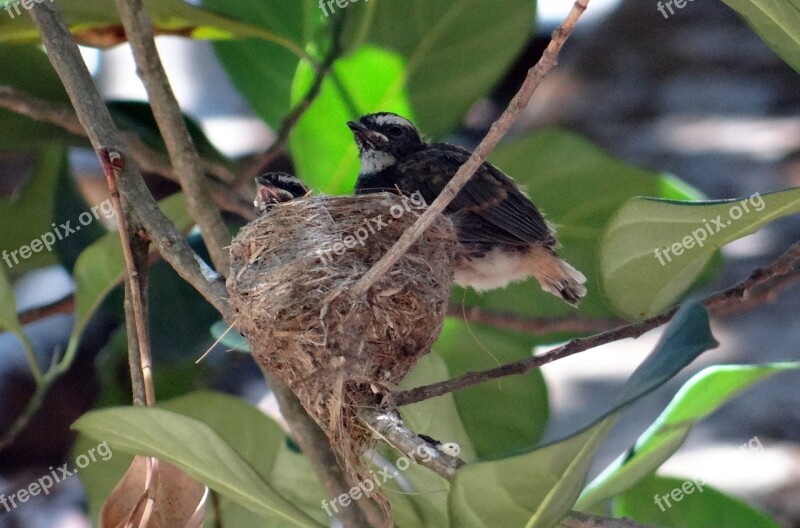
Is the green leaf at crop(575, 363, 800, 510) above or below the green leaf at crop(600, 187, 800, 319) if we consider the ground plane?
below

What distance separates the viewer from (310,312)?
4.87 ft

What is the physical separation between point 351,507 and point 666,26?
3182 millimetres

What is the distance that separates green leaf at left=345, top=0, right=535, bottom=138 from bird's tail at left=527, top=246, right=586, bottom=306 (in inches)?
15.5

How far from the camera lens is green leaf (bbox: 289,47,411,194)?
2107 mm

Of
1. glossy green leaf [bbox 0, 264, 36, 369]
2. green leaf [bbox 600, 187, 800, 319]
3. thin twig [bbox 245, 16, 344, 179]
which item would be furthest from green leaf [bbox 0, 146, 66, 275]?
green leaf [bbox 600, 187, 800, 319]

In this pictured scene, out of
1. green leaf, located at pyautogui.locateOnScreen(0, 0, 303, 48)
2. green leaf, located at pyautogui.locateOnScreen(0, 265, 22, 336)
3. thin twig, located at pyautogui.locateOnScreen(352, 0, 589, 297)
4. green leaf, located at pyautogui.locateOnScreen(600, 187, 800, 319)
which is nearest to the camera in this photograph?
thin twig, located at pyautogui.locateOnScreen(352, 0, 589, 297)

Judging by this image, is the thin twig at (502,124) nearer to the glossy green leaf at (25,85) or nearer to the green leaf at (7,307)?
the green leaf at (7,307)

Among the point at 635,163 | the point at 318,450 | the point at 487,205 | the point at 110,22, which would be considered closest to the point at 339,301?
the point at 318,450

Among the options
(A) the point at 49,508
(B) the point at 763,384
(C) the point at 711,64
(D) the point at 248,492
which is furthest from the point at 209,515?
(C) the point at 711,64

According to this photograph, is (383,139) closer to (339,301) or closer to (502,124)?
(339,301)

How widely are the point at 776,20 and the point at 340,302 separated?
756mm

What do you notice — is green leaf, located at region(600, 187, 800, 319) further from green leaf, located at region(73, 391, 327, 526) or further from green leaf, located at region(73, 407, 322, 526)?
green leaf, located at region(73, 391, 327, 526)

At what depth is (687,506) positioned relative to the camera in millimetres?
1806

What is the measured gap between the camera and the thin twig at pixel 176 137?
66.5 inches
